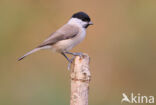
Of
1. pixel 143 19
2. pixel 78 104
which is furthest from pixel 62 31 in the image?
pixel 143 19

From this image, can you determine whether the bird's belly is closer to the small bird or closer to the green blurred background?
the small bird

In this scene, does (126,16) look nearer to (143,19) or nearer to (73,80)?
(143,19)

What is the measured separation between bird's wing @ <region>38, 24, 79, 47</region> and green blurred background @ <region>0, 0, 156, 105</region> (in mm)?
979

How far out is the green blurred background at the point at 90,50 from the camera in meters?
5.23

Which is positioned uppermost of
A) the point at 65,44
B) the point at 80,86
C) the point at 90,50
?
the point at 90,50

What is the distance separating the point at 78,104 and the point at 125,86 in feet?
8.28

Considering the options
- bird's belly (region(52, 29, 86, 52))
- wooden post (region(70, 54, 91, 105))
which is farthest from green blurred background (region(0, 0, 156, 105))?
wooden post (region(70, 54, 91, 105))

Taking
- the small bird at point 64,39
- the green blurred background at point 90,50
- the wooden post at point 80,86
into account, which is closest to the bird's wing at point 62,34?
the small bird at point 64,39

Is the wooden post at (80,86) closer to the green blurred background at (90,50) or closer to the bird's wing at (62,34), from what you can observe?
the bird's wing at (62,34)

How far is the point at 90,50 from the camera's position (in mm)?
5859

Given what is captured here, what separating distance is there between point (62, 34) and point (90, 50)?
1905mm

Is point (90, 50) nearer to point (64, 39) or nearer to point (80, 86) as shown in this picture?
point (64, 39)

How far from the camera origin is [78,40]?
13.4ft

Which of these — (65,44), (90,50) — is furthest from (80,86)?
(90,50)
